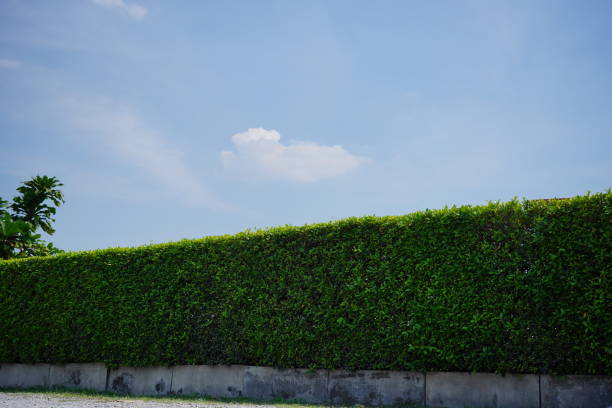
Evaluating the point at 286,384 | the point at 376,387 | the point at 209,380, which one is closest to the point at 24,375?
the point at 209,380

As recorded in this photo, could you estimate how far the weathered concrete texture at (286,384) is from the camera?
888 centimetres

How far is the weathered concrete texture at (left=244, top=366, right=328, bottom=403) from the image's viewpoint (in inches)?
350

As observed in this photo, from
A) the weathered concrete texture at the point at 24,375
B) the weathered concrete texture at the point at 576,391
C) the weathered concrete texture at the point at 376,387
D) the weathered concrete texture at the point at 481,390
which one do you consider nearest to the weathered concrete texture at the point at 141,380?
the weathered concrete texture at the point at 24,375

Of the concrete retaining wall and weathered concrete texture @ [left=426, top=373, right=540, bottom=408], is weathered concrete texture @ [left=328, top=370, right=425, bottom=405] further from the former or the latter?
weathered concrete texture @ [left=426, top=373, right=540, bottom=408]

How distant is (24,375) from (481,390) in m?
12.0

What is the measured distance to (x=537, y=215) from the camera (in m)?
7.59

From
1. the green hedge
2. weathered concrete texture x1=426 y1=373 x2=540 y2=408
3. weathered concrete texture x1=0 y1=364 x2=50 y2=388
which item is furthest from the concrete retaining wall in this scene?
weathered concrete texture x1=0 y1=364 x2=50 y2=388

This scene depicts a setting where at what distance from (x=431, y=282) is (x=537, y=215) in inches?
79.6

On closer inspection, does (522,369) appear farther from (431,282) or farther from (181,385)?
(181,385)

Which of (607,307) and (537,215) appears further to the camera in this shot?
(537,215)

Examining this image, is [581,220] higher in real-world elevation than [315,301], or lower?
higher

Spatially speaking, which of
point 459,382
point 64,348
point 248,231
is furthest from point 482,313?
point 64,348

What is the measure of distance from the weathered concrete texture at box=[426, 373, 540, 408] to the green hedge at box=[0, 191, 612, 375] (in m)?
0.23

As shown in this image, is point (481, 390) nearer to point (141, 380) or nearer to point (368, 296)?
point (368, 296)
